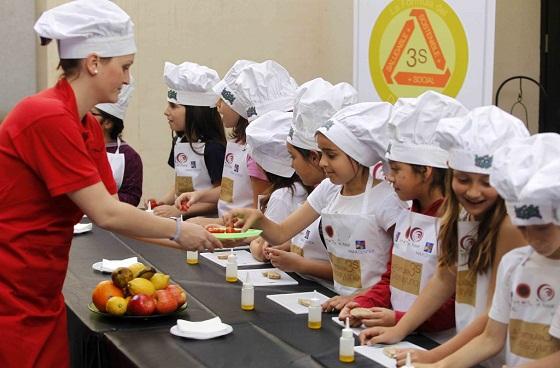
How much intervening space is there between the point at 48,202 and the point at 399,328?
1.06m

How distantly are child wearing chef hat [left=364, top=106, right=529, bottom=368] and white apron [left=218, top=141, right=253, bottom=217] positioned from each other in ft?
6.56

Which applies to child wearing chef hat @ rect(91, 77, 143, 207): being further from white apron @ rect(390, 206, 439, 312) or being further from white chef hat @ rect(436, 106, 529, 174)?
white chef hat @ rect(436, 106, 529, 174)

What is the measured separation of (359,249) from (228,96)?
70.9 inches

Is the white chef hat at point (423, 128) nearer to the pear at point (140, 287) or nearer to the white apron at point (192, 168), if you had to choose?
the pear at point (140, 287)

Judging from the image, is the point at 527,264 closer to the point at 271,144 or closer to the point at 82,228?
the point at 271,144

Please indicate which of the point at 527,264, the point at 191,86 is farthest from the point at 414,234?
the point at 191,86

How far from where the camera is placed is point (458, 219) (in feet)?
8.50

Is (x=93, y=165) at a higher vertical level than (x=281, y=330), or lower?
higher

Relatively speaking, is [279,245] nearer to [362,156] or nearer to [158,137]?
[362,156]

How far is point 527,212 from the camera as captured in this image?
2.04 metres

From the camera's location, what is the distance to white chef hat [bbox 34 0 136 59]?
8.28ft

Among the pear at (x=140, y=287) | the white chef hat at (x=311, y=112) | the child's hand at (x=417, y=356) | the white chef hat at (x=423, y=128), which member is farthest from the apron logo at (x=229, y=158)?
the child's hand at (x=417, y=356)

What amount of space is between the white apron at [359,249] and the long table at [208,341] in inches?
5.3

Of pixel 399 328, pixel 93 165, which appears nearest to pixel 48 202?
pixel 93 165
